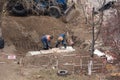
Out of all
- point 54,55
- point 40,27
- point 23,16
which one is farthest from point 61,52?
point 23,16

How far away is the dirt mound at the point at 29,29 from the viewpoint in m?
Answer: 21.7

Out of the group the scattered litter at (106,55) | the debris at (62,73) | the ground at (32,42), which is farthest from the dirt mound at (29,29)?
the debris at (62,73)

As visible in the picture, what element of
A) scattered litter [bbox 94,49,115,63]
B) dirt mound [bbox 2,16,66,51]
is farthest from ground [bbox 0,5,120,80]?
scattered litter [bbox 94,49,115,63]

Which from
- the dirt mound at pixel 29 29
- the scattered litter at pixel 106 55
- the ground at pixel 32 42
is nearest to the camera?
the ground at pixel 32 42

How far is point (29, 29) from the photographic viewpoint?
2302cm

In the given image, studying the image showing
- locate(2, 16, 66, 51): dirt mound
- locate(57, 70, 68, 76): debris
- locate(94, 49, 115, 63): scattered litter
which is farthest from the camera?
locate(2, 16, 66, 51): dirt mound

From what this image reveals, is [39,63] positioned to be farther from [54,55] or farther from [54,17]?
[54,17]

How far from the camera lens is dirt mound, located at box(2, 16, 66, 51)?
21.7 meters

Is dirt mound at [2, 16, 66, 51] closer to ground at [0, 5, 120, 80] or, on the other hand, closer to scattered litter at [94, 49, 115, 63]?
ground at [0, 5, 120, 80]

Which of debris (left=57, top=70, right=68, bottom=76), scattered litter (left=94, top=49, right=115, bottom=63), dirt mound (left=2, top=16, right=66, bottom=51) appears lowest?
debris (left=57, top=70, right=68, bottom=76)

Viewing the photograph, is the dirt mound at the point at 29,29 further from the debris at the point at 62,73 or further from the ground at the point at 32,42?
the debris at the point at 62,73

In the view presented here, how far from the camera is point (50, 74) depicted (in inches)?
669

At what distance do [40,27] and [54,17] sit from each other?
1704 mm

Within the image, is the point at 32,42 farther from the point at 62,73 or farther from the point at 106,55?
the point at 62,73
